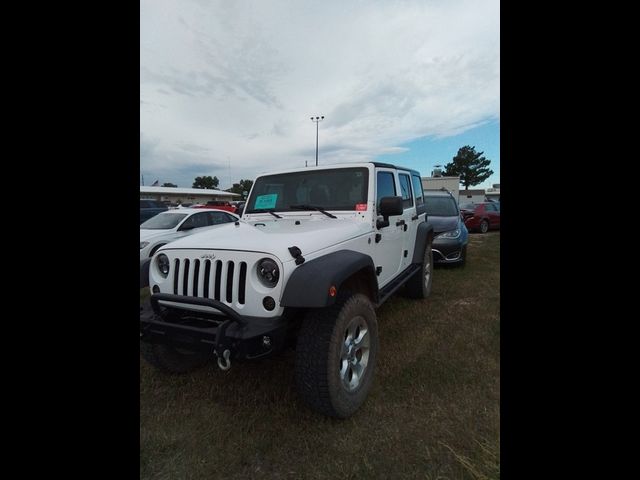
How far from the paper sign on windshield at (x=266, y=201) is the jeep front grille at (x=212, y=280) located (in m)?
1.42

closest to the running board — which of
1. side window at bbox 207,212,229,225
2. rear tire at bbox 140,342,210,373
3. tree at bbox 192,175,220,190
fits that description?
rear tire at bbox 140,342,210,373

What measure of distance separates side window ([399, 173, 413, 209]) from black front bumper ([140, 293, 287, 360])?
2.83 meters

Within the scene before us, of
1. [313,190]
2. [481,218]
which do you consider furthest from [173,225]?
[481,218]

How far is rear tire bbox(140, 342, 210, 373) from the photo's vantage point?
9.16ft

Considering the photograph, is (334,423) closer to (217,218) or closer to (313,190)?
(313,190)

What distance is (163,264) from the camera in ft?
8.45

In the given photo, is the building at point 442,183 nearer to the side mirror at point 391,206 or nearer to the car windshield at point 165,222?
the car windshield at point 165,222

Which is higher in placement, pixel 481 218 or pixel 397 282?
pixel 481 218

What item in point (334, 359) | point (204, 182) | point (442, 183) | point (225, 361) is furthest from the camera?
point (204, 182)

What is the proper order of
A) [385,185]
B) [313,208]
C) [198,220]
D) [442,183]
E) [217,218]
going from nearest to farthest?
[313,208] < [385,185] < [198,220] < [217,218] < [442,183]

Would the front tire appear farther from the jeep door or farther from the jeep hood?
the jeep door

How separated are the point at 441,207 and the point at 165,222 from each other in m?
6.57
